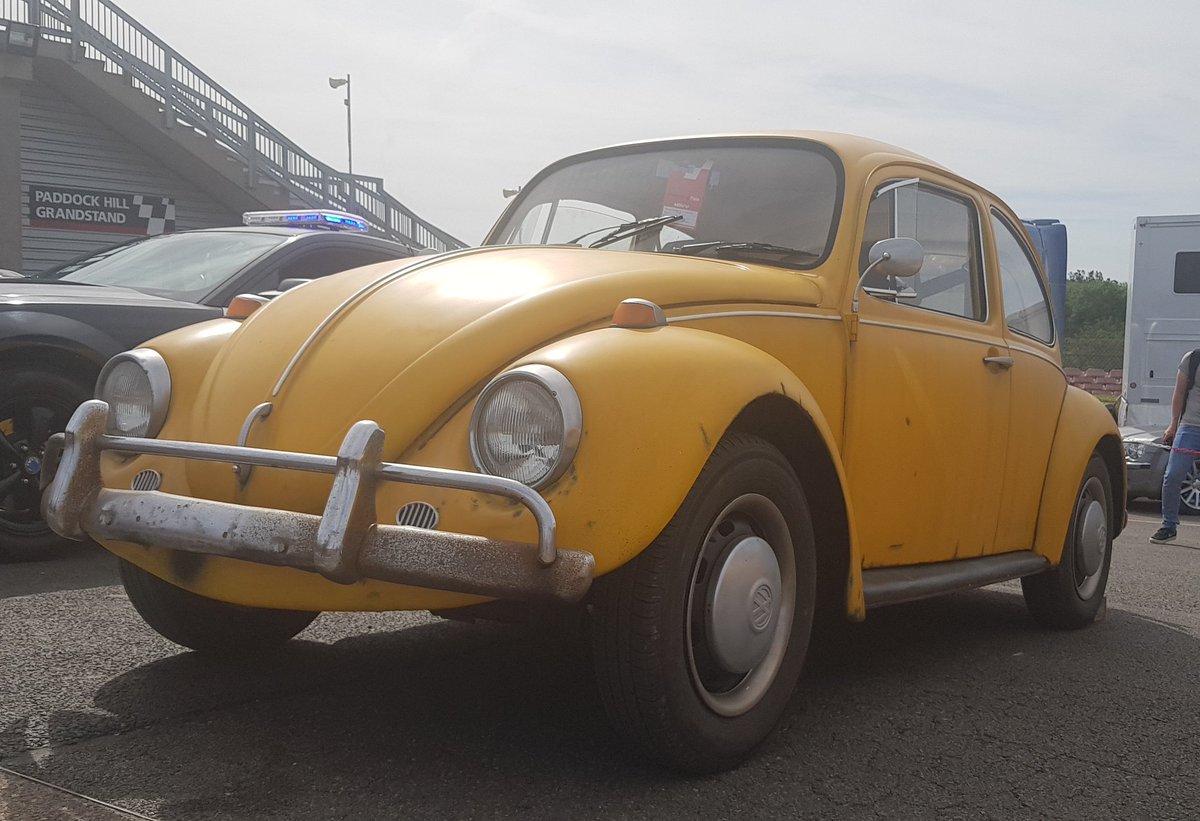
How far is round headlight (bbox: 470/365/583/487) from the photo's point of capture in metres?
2.68

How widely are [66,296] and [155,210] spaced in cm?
1990

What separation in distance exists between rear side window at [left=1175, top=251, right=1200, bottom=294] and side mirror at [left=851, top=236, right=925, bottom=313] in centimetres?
1231

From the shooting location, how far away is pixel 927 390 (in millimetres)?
4223

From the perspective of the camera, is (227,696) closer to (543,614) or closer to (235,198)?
(543,614)

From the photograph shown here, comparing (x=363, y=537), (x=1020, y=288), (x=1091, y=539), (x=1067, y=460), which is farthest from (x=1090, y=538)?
(x=363, y=537)

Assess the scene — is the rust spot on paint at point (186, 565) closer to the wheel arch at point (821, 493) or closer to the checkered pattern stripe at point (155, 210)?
the wheel arch at point (821, 493)

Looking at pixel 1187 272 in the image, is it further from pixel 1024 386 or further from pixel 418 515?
pixel 418 515

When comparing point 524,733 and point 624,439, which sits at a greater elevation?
point 624,439

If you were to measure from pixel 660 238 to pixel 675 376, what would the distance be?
1441 millimetres

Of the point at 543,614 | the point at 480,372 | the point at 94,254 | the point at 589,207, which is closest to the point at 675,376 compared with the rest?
the point at 480,372

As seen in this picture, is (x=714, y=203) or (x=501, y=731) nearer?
(x=501, y=731)

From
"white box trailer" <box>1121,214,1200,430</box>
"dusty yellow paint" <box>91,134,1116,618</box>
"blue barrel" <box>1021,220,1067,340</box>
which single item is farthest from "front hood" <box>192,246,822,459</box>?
"blue barrel" <box>1021,220,1067,340</box>

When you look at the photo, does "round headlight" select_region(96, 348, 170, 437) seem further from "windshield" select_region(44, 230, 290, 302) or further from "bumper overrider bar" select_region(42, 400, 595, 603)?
"windshield" select_region(44, 230, 290, 302)

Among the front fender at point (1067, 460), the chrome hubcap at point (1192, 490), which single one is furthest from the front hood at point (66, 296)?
the chrome hubcap at point (1192, 490)
